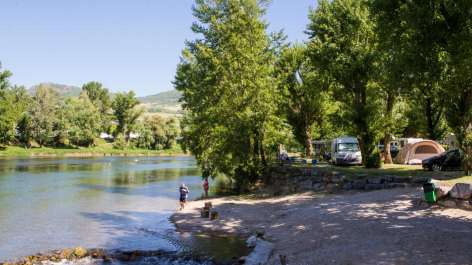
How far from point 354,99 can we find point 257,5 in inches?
449

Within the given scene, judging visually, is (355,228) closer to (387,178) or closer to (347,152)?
(387,178)

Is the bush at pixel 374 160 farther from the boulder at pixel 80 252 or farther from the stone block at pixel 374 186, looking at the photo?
the boulder at pixel 80 252

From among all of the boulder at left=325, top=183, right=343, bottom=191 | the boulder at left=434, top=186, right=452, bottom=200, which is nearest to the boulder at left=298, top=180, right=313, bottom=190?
the boulder at left=325, top=183, right=343, bottom=191

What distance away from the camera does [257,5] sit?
28.2 m

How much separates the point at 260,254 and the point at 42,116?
94.0 metres

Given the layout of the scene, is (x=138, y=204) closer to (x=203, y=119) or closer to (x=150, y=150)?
(x=203, y=119)

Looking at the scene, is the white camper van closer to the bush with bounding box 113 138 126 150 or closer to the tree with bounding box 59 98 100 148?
the tree with bounding box 59 98 100 148

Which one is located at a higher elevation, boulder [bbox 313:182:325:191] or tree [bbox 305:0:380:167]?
tree [bbox 305:0:380:167]

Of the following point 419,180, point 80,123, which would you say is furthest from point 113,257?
point 80,123

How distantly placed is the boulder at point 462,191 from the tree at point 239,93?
567 inches

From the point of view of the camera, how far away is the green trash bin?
44.4ft

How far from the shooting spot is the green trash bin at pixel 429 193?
13531 mm

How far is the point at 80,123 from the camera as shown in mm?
99000

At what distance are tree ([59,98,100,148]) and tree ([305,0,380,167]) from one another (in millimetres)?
84484
